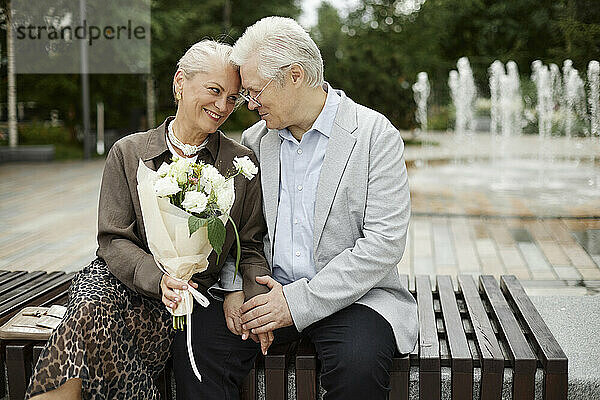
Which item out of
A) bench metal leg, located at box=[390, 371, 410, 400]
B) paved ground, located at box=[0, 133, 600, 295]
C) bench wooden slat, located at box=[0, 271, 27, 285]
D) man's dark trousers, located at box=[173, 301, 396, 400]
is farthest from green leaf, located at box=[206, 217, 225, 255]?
paved ground, located at box=[0, 133, 600, 295]

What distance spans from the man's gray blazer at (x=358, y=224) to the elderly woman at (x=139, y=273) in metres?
0.17

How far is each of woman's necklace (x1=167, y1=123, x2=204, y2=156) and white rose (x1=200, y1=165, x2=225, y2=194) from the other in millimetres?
316

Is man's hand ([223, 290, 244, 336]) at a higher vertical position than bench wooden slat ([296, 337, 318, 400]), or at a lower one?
higher

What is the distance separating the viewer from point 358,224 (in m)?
2.70

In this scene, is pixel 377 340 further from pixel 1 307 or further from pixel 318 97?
pixel 1 307

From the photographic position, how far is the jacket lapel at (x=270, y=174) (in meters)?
2.74

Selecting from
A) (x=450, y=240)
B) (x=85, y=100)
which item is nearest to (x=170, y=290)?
(x=450, y=240)

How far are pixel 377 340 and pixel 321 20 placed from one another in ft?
105

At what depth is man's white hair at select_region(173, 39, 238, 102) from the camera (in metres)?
2.70

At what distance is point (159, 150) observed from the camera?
2.77 metres

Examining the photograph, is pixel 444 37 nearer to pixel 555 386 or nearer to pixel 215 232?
pixel 555 386

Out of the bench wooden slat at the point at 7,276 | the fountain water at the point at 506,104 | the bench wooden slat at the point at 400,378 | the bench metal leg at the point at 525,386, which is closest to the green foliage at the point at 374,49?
the fountain water at the point at 506,104

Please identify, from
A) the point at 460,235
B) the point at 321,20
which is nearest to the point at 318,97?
the point at 460,235

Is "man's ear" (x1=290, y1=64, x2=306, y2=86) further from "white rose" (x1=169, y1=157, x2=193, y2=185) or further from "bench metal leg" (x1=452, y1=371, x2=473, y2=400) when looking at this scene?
"bench metal leg" (x1=452, y1=371, x2=473, y2=400)
